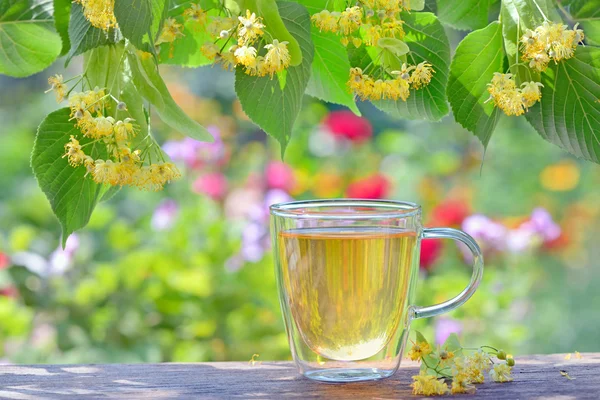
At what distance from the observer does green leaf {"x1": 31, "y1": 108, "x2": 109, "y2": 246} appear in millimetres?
492

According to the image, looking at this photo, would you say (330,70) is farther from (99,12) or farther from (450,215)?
(450,215)

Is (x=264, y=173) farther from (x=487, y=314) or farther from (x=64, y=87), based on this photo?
(x=64, y=87)

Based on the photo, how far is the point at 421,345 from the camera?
57 cm

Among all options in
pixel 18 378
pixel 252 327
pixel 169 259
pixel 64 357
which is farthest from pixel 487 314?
pixel 18 378

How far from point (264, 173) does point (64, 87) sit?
1.56 metres

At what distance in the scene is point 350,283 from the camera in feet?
1.74

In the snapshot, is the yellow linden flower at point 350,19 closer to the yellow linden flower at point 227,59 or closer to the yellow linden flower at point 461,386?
the yellow linden flower at point 227,59

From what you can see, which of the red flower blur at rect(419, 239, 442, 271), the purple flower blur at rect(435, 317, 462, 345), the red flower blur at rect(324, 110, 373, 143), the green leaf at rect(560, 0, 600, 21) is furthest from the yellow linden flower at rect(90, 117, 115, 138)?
the red flower blur at rect(324, 110, 373, 143)

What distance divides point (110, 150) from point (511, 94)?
0.24 meters

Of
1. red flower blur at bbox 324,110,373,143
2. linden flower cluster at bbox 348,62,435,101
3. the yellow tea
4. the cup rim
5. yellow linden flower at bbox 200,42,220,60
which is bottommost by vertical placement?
the yellow tea

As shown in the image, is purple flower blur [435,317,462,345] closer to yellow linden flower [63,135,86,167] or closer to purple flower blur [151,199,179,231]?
purple flower blur [151,199,179,231]

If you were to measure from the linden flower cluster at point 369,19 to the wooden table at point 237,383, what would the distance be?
0.23 metres

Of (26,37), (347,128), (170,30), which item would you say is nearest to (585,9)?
(170,30)

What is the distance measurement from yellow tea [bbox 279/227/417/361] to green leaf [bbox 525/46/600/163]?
119mm
